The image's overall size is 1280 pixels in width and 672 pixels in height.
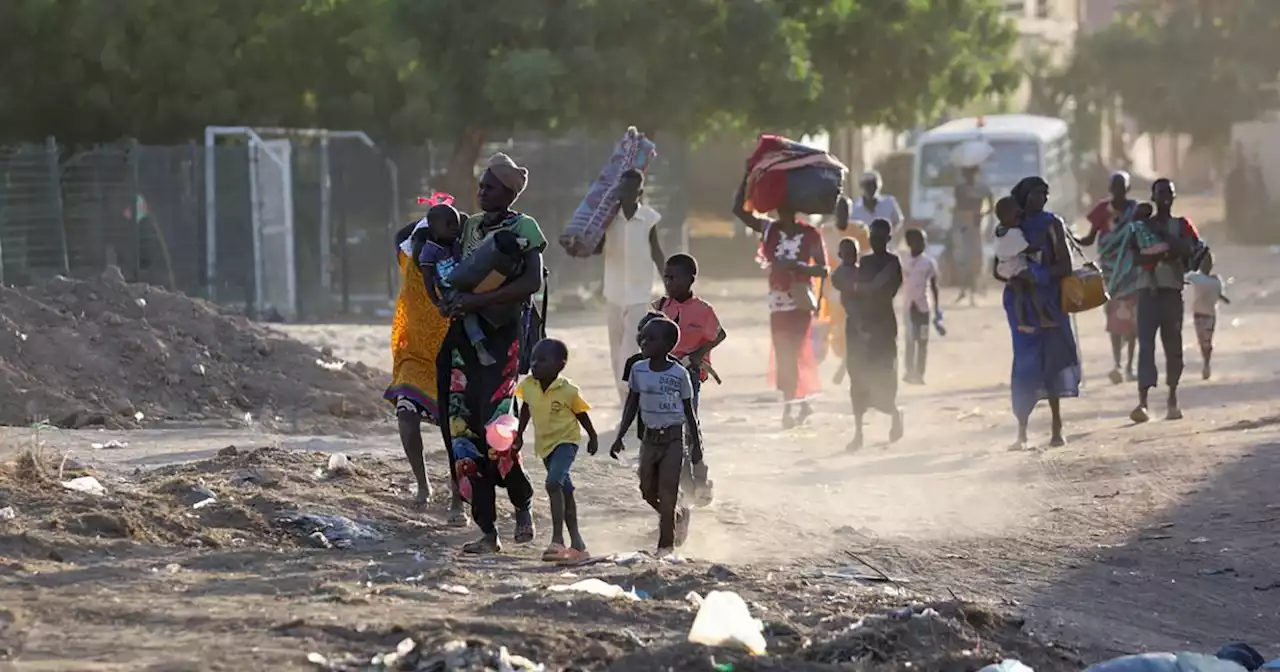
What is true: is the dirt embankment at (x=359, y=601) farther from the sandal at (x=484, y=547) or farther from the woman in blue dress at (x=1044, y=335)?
the woman in blue dress at (x=1044, y=335)

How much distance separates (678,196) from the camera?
94.5 feet

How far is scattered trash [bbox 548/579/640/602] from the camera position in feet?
22.2

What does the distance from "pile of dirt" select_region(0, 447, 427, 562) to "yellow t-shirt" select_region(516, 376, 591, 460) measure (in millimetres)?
937

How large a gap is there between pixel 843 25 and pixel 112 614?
22.4 metres

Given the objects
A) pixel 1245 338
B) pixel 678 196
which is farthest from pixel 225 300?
pixel 1245 338

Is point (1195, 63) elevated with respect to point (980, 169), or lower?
elevated

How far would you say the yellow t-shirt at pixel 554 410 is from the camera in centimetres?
806

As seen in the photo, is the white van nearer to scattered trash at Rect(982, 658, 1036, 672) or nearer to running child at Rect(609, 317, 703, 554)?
running child at Rect(609, 317, 703, 554)

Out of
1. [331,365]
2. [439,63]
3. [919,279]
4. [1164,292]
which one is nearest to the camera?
[1164,292]

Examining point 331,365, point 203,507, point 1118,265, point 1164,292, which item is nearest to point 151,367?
point 331,365

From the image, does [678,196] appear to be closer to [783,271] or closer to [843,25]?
[843,25]

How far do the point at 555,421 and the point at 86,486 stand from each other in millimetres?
2235

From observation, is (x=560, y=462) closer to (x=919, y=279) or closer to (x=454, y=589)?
(x=454, y=589)

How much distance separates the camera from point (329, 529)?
8.59m
